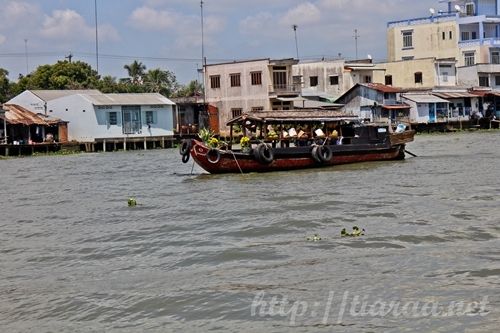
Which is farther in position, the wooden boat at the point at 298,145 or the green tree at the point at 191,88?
the green tree at the point at 191,88

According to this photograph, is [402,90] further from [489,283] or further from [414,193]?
[489,283]

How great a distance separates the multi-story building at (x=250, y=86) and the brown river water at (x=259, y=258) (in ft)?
94.8

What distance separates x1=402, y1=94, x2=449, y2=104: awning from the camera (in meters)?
51.1

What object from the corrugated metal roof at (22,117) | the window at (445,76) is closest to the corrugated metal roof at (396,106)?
the window at (445,76)

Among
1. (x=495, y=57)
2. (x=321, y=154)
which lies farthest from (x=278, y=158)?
(x=495, y=57)

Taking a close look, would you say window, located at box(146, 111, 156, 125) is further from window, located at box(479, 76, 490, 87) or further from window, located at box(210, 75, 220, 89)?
window, located at box(479, 76, 490, 87)

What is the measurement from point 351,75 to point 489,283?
1777 inches

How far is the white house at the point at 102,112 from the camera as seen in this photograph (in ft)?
146

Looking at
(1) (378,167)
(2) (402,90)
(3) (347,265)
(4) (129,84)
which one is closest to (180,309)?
(3) (347,265)

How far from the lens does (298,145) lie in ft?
79.0

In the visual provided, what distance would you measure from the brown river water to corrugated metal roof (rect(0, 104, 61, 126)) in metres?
23.4

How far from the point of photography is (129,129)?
46031mm

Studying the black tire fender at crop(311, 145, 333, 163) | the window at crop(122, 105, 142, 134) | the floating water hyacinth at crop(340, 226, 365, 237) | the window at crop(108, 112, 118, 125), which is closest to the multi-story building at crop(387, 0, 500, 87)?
the window at crop(122, 105, 142, 134)

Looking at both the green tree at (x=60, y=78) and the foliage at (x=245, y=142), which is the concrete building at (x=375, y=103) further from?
the foliage at (x=245, y=142)
